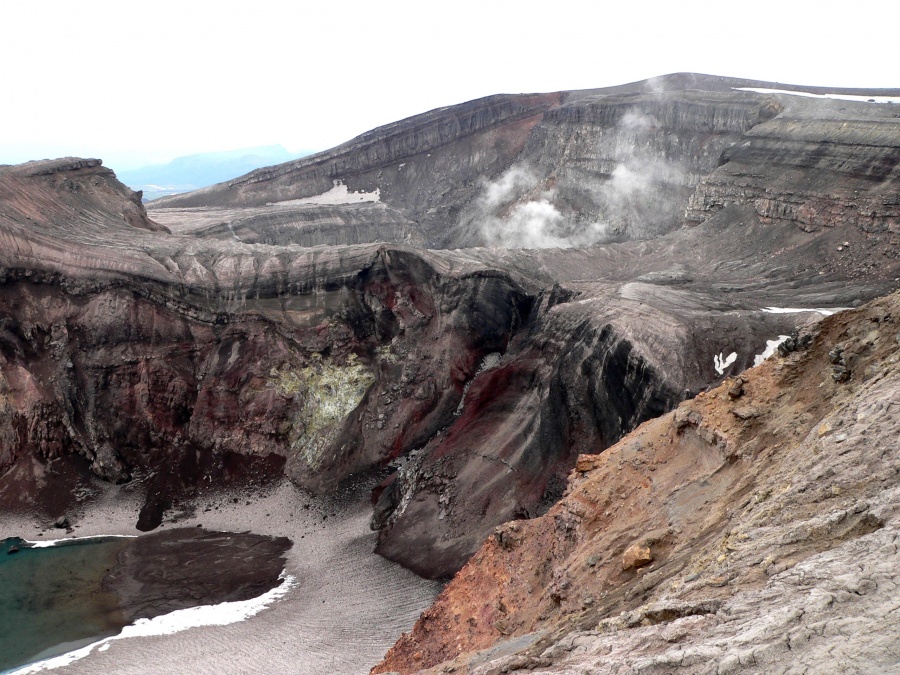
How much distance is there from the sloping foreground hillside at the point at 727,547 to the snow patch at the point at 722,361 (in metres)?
8.02

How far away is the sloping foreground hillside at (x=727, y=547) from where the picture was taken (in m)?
6.50

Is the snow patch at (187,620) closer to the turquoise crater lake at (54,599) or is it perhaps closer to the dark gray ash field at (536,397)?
the turquoise crater lake at (54,599)

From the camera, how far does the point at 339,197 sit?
223 feet

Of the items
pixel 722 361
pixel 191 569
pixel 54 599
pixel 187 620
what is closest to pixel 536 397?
pixel 722 361

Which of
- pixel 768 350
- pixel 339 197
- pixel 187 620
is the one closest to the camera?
pixel 768 350

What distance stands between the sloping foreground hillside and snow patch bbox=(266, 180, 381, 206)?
5422cm

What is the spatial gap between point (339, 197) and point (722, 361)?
50.9m

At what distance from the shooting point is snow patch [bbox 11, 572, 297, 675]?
23.6 metres

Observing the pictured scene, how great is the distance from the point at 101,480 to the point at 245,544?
1013cm

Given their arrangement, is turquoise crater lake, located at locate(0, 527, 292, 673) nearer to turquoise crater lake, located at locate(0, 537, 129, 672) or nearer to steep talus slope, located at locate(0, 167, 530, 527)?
turquoise crater lake, located at locate(0, 537, 129, 672)

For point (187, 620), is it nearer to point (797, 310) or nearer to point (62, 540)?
point (62, 540)

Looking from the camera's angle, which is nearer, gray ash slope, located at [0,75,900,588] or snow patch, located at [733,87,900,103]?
gray ash slope, located at [0,75,900,588]

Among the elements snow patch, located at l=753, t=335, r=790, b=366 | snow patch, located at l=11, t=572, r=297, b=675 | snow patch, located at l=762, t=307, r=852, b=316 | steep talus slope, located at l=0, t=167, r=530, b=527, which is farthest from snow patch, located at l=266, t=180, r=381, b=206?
snow patch, located at l=753, t=335, r=790, b=366

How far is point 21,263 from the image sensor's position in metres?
34.5
